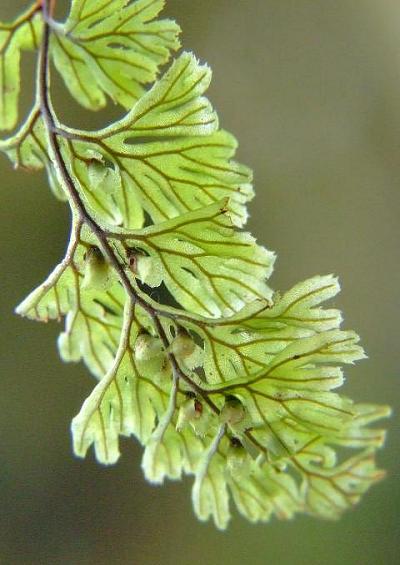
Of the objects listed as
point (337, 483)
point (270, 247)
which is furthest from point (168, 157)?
point (270, 247)

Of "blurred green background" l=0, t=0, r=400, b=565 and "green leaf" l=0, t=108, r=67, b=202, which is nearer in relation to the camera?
"green leaf" l=0, t=108, r=67, b=202

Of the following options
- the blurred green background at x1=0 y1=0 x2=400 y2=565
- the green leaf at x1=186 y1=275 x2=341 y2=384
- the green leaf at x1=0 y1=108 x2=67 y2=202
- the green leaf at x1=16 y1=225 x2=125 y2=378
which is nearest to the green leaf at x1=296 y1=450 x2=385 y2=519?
the green leaf at x1=186 y1=275 x2=341 y2=384

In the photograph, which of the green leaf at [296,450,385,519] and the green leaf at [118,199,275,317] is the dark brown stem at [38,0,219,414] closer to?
the green leaf at [118,199,275,317]

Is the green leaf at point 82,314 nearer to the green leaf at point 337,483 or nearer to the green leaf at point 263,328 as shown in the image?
the green leaf at point 263,328

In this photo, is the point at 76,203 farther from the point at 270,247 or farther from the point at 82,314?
the point at 270,247

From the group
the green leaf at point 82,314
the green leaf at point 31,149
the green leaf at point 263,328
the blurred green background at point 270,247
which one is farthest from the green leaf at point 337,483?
the blurred green background at point 270,247

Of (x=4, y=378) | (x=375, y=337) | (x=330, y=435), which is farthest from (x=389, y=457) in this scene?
(x=330, y=435)
